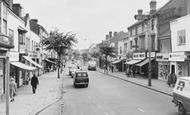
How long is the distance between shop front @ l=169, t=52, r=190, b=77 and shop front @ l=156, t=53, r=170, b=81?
1.95 meters

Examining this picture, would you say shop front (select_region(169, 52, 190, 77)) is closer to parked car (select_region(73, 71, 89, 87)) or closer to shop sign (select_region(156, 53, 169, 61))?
shop sign (select_region(156, 53, 169, 61))

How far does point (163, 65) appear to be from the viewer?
110ft

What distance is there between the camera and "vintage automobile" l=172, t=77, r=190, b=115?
11644 millimetres

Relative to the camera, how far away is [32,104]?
15930 mm

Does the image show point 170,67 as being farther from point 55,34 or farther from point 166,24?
point 55,34

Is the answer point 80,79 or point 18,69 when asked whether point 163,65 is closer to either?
point 80,79

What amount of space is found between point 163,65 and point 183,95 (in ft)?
72.2

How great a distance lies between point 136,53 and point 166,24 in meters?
11.1

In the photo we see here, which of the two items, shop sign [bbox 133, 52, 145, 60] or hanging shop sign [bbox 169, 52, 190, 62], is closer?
hanging shop sign [bbox 169, 52, 190, 62]

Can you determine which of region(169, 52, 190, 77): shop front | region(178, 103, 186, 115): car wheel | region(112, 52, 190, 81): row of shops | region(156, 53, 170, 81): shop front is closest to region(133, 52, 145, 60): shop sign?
region(112, 52, 190, 81): row of shops

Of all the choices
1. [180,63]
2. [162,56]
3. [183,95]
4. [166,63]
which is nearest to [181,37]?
[180,63]

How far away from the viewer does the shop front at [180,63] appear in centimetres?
2580

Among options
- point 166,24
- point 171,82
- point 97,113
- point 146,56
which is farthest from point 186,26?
point 97,113

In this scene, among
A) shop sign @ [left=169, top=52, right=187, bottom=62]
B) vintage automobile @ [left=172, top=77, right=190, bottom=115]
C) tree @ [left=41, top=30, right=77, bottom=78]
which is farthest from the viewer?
tree @ [left=41, top=30, right=77, bottom=78]
